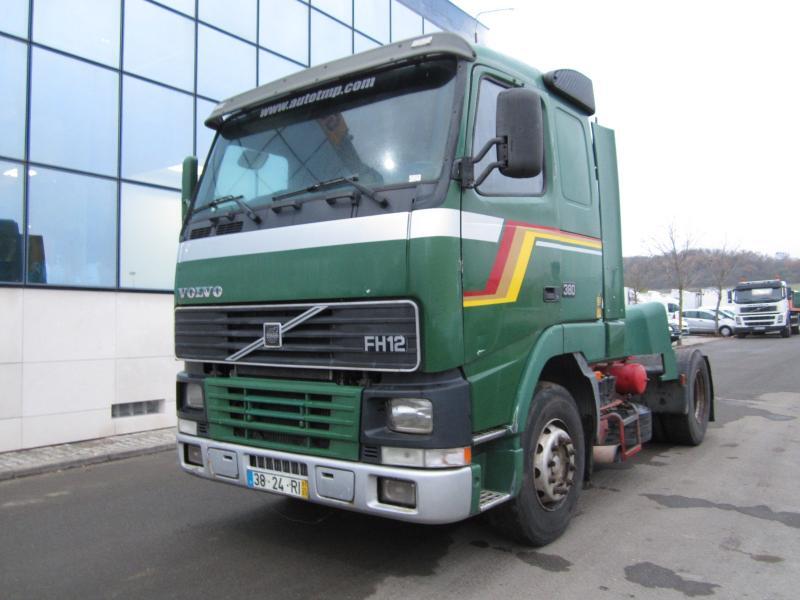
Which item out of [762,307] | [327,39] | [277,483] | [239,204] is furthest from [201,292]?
[762,307]

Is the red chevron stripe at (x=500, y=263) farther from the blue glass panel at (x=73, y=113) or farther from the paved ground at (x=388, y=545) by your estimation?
the blue glass panel at (x=73, y=113)

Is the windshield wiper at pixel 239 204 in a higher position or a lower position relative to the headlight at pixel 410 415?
higher

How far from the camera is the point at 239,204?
4242 mm

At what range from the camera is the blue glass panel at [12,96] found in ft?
25.5

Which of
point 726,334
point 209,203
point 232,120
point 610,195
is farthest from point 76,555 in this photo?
point 726,334

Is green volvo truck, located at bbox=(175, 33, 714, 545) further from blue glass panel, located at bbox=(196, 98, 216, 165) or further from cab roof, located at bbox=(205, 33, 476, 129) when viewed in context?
blue glass panel, located at bbox=(196, 98, 216, 165)

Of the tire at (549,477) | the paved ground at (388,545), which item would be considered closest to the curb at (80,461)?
the paved ground at (388,545)

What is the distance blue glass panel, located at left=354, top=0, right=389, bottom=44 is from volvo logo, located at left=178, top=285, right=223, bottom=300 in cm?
1006

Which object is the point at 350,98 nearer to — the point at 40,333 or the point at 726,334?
the point at 40,333

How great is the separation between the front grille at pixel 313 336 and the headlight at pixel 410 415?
0.61 ft

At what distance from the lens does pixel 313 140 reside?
410 cm

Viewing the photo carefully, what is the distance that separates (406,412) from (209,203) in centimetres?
218

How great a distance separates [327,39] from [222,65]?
2.60 metres

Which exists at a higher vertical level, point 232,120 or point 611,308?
point 232,120
